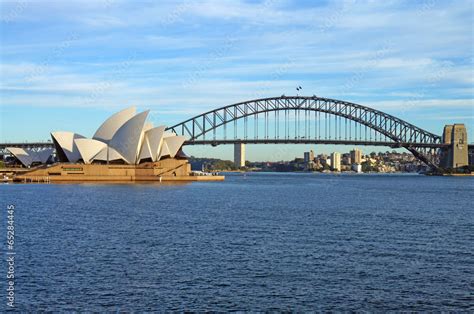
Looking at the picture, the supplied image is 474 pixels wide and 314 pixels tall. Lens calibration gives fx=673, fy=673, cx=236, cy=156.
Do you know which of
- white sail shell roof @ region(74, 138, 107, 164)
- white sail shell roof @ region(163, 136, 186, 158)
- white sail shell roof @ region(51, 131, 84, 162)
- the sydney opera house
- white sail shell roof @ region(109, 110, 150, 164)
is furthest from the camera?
white sail shell roof @ region(163, 136, 186, 158)

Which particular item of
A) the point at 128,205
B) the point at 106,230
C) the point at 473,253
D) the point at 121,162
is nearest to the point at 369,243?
the point at 473,253

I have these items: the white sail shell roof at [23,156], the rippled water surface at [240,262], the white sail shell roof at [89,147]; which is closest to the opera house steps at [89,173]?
the white sail shell roof at [89,147]

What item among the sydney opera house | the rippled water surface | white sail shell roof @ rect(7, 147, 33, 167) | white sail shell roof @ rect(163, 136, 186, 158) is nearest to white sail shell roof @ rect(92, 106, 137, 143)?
the sydney opera house

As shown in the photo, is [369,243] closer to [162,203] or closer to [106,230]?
[106,230]

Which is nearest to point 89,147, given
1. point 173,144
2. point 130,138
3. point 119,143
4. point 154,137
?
point 119,143

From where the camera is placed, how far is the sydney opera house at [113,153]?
298 feet

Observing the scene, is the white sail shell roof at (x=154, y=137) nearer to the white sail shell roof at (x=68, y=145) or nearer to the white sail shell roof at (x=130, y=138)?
the white sail shell roof at (x=130, y=138)

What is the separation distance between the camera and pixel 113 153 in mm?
91375

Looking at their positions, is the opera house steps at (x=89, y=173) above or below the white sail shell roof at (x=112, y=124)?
below

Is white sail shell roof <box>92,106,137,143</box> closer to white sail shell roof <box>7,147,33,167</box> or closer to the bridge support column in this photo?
white sail shell roof <box>7,147,33,167</box>

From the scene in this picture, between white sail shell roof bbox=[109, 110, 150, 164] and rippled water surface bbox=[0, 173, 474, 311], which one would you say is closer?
rippled water surface bbox=[0, 173, 474, 311]

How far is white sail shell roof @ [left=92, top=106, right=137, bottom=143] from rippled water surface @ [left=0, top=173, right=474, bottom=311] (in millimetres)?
52047

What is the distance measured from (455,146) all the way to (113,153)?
80.6 m

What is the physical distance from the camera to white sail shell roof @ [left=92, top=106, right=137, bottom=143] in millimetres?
90000
